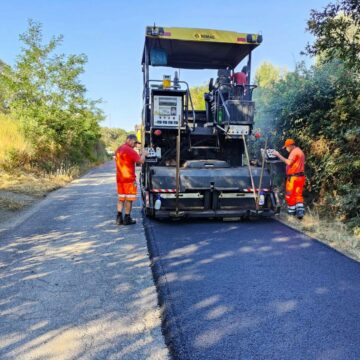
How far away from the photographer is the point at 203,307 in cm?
304

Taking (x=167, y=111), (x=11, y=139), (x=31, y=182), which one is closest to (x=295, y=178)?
(x=167, y=111)

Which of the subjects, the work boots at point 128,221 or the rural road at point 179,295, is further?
the work boots at point 128,221

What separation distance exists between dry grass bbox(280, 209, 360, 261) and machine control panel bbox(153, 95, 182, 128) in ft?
8.48

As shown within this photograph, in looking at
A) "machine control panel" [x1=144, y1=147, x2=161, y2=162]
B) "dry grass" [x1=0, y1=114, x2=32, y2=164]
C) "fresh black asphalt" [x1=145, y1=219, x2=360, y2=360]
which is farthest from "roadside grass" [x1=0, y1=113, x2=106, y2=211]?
"fresh black asphalt" [x1=145, y1=219, x2=360, y2=360]

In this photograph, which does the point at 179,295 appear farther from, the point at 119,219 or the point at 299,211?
the point at 299,211

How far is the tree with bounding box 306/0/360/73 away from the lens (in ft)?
17.5

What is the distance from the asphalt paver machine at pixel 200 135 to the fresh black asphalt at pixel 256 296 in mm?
880

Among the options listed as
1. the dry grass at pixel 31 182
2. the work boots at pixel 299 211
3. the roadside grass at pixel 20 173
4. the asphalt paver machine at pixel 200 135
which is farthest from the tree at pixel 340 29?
the dry grass at pixel 31 182

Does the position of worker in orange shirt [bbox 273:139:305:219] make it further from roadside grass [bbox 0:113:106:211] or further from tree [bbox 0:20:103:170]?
tree [bbox 0:20:103:170]

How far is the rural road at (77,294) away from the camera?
99.0 inches

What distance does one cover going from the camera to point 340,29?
18.0ft

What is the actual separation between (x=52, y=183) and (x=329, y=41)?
8.99 metres

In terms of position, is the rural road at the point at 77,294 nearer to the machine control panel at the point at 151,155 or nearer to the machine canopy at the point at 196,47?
the machine control panel at the point at 151,155

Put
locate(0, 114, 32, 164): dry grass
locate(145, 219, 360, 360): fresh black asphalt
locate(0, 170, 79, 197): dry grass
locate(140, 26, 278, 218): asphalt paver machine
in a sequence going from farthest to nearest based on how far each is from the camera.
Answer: locate(0, 114, 32, 164): dry grass → locate(0, 170, 79, 197): dry grass → locate(140, 26, 278, 218): asphalt paver machine → locate(145, 219, 360, 360): fresh black asphalt
